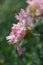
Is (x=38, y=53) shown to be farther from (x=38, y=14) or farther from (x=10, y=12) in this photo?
(x=10, y=12)

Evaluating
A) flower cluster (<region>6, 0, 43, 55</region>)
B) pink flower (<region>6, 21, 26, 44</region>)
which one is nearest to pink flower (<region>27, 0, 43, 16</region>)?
flower cluster (<region>6, 0, 43, 55</region>)

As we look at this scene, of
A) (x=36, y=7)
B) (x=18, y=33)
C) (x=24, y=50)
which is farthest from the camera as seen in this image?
(x=24, y=50)

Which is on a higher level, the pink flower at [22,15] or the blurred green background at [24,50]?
the blurred green background at [24,50]

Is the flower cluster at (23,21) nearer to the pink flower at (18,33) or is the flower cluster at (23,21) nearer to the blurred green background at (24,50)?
the pink flower at (18,33)

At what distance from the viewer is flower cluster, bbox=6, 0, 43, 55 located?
110 cm

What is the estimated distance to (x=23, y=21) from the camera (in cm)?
113

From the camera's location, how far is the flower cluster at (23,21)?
1.10 metres

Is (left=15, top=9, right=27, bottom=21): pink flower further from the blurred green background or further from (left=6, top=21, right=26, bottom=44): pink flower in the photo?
the blurred green background

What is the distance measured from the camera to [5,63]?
164 cm

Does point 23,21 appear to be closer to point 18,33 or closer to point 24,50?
point 18,33

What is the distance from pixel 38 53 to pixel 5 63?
0.80 ft

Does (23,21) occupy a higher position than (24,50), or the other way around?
(24,50)

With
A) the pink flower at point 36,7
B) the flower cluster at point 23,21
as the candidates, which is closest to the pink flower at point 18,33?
the flower cluster at point 23,21

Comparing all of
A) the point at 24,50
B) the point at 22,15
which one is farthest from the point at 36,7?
the point at 24,50
